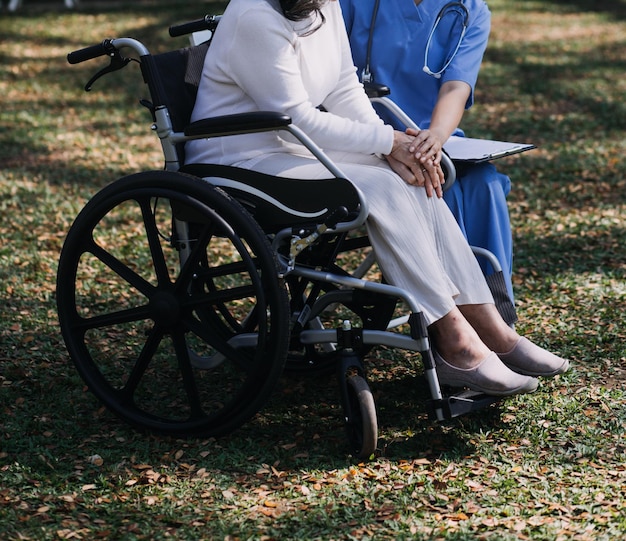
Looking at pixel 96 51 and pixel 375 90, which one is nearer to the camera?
pixel 96 51

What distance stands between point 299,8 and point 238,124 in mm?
375

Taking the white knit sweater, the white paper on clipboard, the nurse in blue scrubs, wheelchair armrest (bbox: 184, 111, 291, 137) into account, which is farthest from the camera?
the nurse in blue scrubs

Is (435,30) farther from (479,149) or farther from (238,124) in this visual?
(238,124)

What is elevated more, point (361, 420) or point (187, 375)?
point (187, 375)

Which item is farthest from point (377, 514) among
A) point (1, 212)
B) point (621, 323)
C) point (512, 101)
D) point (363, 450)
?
point (512, 101)

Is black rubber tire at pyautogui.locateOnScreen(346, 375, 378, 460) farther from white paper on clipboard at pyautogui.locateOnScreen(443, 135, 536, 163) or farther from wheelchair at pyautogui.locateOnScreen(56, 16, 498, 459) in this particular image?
white paper on clipboard at pyautogui.locateOnScreen(443, 135, 536, 163)

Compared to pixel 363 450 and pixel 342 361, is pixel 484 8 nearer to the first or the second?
pixel 342 361

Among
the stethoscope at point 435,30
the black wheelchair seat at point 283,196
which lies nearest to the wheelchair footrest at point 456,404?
the black wheelchair seat at point 283,196

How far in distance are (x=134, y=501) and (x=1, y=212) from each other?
3009mm

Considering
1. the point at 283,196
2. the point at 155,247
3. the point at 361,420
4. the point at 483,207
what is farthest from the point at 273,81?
the point at 361,420

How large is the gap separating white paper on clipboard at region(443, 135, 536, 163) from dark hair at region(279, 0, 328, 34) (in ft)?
2.05

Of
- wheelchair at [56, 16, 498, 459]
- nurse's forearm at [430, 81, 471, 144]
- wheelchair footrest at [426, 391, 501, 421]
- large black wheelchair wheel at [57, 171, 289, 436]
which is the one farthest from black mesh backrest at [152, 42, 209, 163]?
wheelchair footrest at [426, 391, 501, 421]

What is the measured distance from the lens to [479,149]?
9.89 ft

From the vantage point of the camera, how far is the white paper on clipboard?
9.55ft
